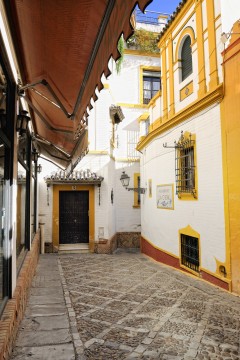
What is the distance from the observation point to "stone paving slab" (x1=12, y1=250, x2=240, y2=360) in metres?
3.75

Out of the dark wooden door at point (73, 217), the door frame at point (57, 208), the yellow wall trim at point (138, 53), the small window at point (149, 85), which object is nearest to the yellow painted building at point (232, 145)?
the door frame at point (57, 208)

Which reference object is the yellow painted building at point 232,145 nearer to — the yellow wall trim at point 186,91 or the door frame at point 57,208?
the yellow wall trim at point 186,91

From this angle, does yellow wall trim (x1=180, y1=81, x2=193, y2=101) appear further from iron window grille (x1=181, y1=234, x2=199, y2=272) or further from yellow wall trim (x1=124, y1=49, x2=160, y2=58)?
yellow wall trim (x1=124, y1=49, x2=160, y2=58)

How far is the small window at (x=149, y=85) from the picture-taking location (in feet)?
56.0

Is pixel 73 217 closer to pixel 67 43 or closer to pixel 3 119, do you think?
pixel 3 119

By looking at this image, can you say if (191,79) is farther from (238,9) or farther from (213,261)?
(213,261)

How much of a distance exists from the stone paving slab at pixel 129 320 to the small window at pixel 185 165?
8.50 ft

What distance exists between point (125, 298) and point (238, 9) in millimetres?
7167

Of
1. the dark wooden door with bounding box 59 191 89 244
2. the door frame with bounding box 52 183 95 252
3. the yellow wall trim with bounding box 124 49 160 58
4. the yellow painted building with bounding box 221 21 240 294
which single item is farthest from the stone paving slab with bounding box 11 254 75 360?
the yellow wall trim with bounding box 124 49 160 58

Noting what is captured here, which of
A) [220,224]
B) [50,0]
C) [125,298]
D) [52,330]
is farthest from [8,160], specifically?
[220,224]

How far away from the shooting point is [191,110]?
8.23 m

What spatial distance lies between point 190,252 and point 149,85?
11631 mm

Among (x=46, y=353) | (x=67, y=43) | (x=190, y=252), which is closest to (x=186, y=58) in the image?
(x=190, y=252)

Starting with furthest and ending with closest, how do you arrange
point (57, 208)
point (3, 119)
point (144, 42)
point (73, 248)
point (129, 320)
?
point (144, 42) → point (57, 208) → point (73, 248) → point (129, 320) → point (3, 119)
